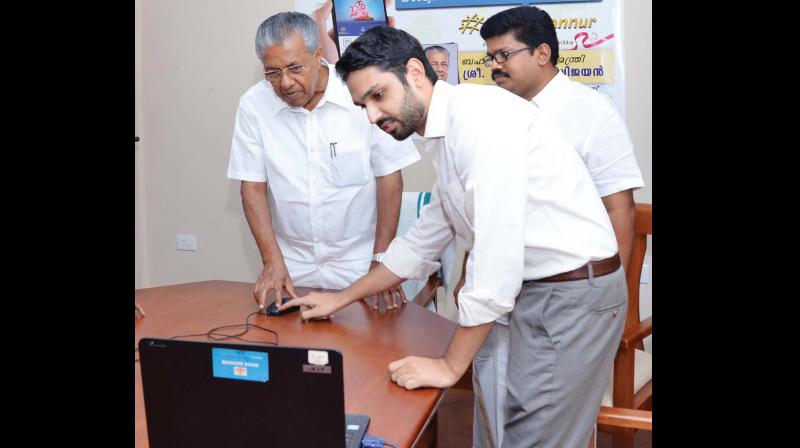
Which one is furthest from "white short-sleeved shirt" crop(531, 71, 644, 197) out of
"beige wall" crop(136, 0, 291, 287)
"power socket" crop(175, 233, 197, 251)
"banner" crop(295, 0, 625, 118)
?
"power socket" crop(175, 233, 197, 251)

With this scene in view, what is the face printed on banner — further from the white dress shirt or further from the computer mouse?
the white dress shirt

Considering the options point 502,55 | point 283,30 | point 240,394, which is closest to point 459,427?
point 502,55

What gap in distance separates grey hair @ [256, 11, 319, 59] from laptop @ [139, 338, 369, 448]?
1.39 m

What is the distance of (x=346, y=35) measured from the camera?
3.83 m

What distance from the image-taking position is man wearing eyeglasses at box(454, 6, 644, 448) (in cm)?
181

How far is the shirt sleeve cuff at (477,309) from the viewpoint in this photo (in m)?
1.55

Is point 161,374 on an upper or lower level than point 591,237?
lower

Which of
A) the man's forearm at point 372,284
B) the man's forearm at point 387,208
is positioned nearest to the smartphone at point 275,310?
the man's forearm at point 372,284

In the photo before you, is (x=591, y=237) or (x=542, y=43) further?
(x=542, y=43)

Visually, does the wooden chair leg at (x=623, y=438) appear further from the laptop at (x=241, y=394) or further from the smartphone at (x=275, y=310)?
the laptop at (x=241, y=394)
